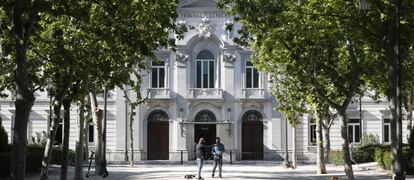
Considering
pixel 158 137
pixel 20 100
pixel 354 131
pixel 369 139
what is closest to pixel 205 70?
pixel 158 137

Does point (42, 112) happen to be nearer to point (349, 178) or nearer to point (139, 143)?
point (139, 143)

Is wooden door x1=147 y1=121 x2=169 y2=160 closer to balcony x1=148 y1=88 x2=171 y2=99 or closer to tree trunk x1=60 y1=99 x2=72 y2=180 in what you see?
balcony x1=148 y1=88 x2=171 y2=99

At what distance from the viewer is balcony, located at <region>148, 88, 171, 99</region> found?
50.2 meters

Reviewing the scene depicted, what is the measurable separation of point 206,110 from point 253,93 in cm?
395

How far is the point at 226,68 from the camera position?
50.9 m

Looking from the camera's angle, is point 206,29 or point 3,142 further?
point 206,29

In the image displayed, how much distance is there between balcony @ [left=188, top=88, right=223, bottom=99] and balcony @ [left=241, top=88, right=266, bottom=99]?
5.94ft

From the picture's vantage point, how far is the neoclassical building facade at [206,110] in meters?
50.5

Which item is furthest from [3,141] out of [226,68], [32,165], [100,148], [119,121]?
[226,68]

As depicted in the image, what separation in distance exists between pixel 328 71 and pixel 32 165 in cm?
1470

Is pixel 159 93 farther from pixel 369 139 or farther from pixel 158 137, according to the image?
pixel 369 139

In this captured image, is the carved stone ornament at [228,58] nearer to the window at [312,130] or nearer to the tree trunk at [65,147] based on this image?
the window at [312,130]

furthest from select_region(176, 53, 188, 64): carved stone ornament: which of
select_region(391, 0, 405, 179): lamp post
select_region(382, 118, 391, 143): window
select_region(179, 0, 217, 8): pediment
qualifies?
select_region(391, 0, 405, 179): lamp post

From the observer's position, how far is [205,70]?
169ft
